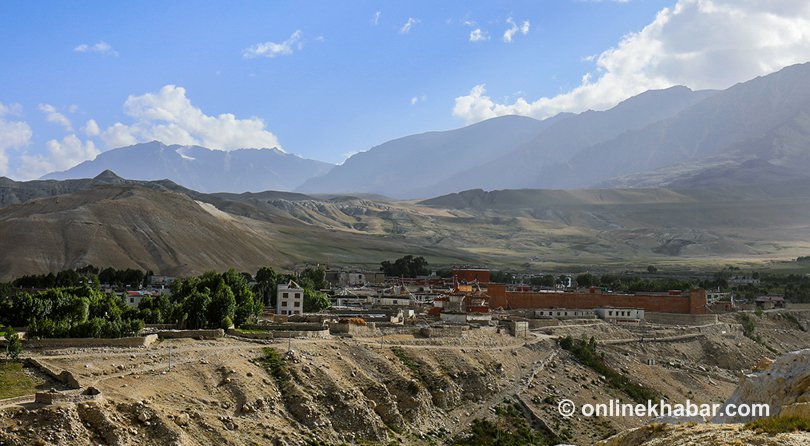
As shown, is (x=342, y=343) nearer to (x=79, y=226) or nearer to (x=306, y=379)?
(x=306, y=379)

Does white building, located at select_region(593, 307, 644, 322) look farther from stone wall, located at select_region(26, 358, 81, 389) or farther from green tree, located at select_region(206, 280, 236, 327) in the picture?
stone wall, located at select_region(26, 358, 81, 389)

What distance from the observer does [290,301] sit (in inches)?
2879

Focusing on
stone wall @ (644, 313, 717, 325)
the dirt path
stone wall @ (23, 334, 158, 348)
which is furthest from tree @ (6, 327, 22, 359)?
stone wall @ (644, 313, 717, 325)

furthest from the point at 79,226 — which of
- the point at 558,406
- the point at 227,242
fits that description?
the point at 558,406

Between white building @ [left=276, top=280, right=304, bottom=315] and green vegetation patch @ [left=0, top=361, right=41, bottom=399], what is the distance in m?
36.5

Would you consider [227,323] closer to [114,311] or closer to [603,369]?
[114,311]

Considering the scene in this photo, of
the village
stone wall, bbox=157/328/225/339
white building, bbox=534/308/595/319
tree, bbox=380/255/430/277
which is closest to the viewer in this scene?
the village

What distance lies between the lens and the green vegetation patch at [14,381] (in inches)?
1299

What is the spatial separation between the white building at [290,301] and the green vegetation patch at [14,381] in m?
36.5

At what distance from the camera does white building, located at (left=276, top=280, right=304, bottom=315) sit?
239ft

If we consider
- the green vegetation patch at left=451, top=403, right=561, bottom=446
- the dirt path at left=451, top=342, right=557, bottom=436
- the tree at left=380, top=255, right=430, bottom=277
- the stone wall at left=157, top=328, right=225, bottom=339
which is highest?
the tree at left=380, top=255, right=430, bottom=277

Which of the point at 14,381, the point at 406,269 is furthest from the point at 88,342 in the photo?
the point at 406,269

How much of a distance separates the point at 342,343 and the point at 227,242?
4259 inches

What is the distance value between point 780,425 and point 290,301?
5956cm
